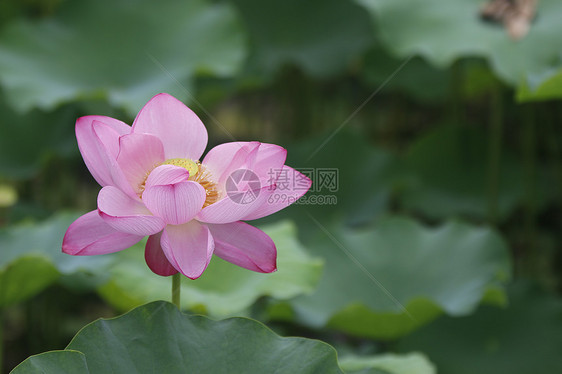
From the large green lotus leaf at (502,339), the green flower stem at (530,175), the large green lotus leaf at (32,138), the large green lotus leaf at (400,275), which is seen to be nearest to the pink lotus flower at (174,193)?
the large green lotus leaf at (400,275)

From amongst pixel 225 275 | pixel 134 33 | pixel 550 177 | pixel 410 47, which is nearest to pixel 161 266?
pixel 225 275

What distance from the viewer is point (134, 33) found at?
75.3 inches

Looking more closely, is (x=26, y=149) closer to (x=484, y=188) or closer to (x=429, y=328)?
(x=429, y=328)

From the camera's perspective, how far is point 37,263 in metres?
1.07

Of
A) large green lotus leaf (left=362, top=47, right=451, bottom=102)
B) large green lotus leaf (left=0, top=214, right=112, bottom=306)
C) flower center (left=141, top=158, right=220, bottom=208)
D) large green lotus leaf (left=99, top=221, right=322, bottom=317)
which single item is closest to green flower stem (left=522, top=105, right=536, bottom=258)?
large green lotus leaf (left=362, top=47, right=451, bottom=102)

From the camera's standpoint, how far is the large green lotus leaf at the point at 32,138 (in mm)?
1888

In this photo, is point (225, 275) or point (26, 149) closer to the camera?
point (225, 275)

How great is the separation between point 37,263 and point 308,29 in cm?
151

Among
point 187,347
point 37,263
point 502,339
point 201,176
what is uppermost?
point 201,176

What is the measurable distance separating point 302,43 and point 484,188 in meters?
0.79

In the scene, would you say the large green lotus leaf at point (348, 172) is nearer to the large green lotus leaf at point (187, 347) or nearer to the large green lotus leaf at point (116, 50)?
the large green lotus leaf at point (116, 50)

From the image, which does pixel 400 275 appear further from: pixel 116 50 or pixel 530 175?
pixel 116 50

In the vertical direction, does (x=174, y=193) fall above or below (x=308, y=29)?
above

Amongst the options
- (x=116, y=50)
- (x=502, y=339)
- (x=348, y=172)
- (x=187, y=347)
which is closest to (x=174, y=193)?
(x=187, y=347)
